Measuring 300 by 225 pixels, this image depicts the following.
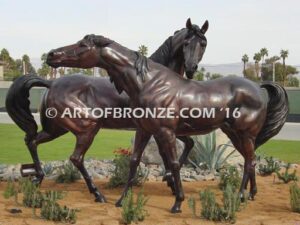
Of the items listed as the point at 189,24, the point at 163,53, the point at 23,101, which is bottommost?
the point at 23,101

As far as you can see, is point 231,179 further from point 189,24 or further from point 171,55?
point 189,24

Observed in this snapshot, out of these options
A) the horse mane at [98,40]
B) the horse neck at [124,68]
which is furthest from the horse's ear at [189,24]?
the horse mane at [98,40]

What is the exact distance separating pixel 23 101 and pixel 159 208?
2256 millimetres

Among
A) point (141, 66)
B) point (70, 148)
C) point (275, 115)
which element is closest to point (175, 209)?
point (141, 66)

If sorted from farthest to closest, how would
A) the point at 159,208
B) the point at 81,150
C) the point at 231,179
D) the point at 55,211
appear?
1. the point at 231,179
2. the point at 81,150
3. the point at 159,208
4. the point at 55,211

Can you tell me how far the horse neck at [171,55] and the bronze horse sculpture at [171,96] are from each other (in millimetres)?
373

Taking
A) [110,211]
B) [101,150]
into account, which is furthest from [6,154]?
[110,211]

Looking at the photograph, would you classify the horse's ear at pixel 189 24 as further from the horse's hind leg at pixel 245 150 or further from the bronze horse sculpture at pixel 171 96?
the horse's hind leg at pixel 245 150

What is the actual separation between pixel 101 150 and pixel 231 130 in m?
6.06

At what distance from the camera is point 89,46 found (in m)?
4.21

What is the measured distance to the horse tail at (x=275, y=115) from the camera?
193 inches

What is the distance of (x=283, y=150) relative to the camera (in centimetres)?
1020

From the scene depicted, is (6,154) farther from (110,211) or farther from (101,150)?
(110,211)

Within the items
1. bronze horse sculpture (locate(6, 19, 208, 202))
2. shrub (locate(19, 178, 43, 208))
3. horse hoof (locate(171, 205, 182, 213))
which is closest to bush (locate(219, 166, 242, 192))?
bronze horse sculpture (locate(6, 19, 208, 202))
